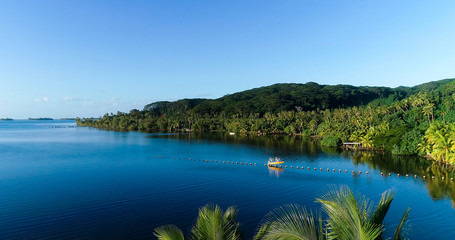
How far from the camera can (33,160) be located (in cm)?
5591

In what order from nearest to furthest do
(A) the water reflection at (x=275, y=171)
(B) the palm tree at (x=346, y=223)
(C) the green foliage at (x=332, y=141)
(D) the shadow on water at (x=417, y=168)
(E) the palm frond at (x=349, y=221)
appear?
(E) the palm frond at (x=349, y=221), (B) the palm tree at (x=346, y=223), (D) the shadow on water at (x=417, y=168), (A) the water reflection at (x=275, y=171), (C) the green foliage at (x=332, y=141)

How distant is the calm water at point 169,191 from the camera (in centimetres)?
2362

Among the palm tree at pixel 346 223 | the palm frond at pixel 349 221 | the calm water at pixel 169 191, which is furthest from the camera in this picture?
the calm water at pixel 169 191

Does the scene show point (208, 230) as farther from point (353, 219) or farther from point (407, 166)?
point (407, 166)

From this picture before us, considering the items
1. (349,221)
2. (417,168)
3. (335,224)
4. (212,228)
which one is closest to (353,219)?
(349,221)

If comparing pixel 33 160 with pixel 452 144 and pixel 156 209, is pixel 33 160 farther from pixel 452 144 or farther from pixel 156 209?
pixel 452 144

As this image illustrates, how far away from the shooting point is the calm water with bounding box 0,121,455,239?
23625mm

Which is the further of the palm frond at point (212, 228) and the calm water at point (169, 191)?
the calm water at point (169, 191)

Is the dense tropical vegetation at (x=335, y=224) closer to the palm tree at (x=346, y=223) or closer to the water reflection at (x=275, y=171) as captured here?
the palm tree at (x=346, y=223)

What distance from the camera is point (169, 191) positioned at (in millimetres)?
34156

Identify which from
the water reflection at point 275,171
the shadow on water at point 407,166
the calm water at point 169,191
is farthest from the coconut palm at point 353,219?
the water reflection at point 275,171

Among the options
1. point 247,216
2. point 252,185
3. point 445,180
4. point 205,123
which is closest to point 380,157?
point 445,180

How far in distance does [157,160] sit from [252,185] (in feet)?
86.2

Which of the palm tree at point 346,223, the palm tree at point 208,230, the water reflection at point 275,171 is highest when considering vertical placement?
the palm tree at point 346,223
